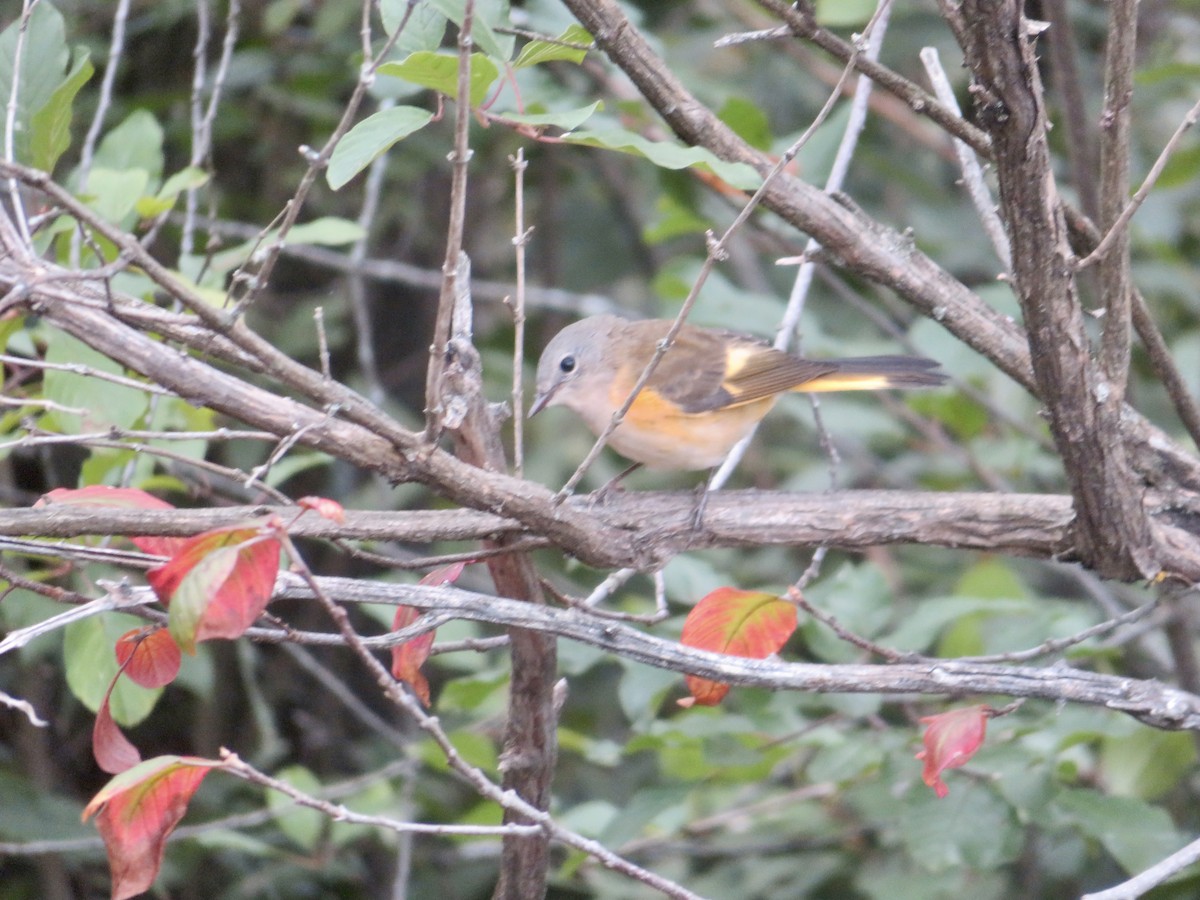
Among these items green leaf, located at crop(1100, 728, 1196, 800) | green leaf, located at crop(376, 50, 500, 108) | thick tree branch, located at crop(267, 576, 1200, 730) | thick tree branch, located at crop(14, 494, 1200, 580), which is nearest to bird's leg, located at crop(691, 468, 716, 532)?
thick tree branch, located at crop(14, 494, 1200, 580)

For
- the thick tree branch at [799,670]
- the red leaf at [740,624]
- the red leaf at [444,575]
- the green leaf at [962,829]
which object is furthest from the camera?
the green leaf at [962,829]

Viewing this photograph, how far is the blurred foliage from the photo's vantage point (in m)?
2.69

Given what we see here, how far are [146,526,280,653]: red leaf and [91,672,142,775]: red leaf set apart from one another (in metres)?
0.33

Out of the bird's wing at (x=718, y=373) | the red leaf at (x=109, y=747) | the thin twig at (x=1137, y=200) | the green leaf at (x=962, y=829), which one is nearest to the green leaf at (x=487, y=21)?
the thin twig at (x=1137, y=200)

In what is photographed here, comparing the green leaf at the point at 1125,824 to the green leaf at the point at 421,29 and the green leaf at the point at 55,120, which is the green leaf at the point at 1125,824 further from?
the green leaf at the point at 55,120

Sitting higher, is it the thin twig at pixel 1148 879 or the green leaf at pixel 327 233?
the green leaf at pixel 327 233

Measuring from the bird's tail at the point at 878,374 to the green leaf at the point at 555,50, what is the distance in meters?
1.35

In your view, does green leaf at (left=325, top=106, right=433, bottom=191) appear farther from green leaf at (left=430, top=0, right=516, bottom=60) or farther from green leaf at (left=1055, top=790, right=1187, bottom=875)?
green leaf at (left=1055, top=790, right=1187, bottom=875)

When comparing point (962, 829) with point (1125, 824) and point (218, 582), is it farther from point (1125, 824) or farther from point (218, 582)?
point (218, 582)

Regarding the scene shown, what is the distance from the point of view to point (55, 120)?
2043mm

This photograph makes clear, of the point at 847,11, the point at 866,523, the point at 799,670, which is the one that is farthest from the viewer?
the point at 847,11

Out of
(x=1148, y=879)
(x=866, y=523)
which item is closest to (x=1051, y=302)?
(x=866, y=523)

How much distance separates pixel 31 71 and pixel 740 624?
1488 millimetres

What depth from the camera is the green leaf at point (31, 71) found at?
205 centimetres
